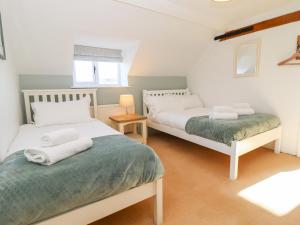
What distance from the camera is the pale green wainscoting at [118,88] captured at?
2738 mm

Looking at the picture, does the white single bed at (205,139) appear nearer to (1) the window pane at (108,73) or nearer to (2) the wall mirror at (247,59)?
(1) the window pane at (108,73)

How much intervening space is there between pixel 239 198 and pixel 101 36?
267cm

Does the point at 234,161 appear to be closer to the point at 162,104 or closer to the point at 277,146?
the point at 277,146

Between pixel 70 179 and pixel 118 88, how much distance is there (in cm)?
250

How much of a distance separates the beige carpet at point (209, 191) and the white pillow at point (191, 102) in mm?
950

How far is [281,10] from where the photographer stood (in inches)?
101

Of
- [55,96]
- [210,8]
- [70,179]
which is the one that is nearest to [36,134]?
[55,96]

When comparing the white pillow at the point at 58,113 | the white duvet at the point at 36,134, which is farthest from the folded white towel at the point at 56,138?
the white pillow at the point at 58,113

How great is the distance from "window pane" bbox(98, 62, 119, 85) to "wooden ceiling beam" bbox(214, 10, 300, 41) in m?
2.05

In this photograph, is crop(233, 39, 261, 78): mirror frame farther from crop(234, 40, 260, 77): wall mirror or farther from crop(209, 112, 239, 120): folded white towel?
crop(209, 112, 239, 120): folded white towel

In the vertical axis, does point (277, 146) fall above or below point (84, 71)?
below

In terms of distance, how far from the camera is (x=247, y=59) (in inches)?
119

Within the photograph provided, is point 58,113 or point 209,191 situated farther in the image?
point 58,113

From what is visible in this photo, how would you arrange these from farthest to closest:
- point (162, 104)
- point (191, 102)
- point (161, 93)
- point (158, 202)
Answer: point (161, 93)
point (191, 102)
point (162, 104)
point (158, 202)
